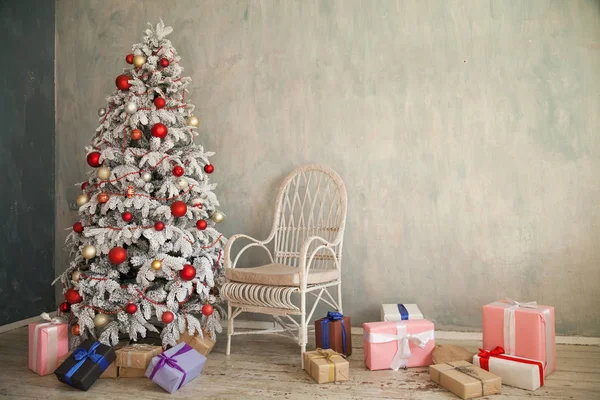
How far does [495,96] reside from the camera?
2.97 meters

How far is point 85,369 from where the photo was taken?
2115 millimetres

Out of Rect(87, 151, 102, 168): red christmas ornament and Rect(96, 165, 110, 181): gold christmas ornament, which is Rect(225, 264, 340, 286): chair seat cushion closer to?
Rect(96, 165, 110, 181): gold christmas ornament

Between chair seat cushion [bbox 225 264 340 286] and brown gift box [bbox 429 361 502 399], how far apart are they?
2.46ft

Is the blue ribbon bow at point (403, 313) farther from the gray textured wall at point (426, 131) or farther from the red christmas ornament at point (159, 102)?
the red christmas ornament at point (159, 102)

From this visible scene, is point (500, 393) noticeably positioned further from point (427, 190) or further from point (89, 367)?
point (89, 367)

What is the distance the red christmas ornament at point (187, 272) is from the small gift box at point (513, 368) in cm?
151

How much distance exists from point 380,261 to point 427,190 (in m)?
0.57

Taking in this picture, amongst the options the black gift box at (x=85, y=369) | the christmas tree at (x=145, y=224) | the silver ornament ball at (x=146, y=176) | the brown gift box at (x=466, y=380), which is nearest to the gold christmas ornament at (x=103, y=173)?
the christmas tree at (x=145, y=224)

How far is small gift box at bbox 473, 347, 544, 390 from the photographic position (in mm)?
2053

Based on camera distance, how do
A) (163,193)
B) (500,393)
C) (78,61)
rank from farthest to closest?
(78,61)
(163,193)
(500,393)

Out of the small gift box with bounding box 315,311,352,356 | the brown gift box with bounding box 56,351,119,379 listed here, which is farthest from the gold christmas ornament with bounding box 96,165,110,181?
the small gift box with bounding box 315,311,352,356

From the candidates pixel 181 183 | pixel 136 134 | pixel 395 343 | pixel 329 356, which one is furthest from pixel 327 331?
pixel 136 134

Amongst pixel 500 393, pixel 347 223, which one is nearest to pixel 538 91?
pixel 347 223

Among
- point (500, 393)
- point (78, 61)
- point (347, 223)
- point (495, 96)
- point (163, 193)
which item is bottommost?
point (500, 393)
